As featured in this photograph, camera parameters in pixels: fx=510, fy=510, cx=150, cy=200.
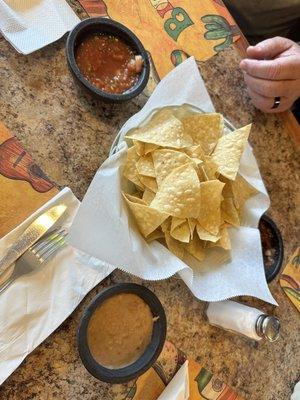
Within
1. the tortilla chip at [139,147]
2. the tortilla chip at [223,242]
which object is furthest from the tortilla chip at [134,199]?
the tortilla chip at [223,242]

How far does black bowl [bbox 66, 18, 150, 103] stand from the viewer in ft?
4.11

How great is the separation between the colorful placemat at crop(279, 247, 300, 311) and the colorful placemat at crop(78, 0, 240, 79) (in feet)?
2.21

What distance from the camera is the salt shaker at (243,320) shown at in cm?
129

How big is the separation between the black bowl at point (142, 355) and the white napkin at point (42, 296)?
0.08 metres

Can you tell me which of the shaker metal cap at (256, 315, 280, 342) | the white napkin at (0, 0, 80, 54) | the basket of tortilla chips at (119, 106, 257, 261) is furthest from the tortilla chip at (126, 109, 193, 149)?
the shaker metal cap at (256, 315, 280, 342)

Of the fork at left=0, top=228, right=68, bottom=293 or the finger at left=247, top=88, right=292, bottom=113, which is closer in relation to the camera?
the fork at left=0, top=228, right=68, bottom=293

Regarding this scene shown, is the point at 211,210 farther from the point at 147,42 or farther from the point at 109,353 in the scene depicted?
the point at 147,42

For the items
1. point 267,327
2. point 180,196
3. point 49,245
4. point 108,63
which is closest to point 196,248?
point 180,196

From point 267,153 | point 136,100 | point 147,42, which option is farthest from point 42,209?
point 267,153

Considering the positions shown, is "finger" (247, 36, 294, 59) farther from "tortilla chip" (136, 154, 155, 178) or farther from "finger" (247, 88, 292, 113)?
"tortilla chip" (136, 154, 155, 178)

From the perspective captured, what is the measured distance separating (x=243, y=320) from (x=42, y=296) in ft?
1.68

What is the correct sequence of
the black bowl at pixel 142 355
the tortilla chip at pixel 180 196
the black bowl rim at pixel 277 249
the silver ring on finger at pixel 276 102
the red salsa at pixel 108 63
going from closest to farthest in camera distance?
the black bowl at pixel 142 355 → the tortilla chip at pixel 180 196 → the red salsa at pixel 108 63 → the black bowl rim at pixel 277 249 → the silver ring on finger at pixel 276 102

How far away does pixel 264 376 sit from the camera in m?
1.41

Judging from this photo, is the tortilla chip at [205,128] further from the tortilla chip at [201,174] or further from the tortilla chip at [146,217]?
the tortilla chip at [146,217]
